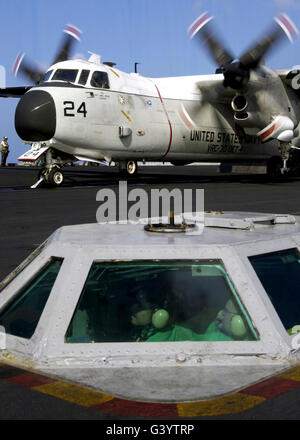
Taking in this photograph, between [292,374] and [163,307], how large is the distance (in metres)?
1.04

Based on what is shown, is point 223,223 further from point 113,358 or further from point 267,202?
point 267,202

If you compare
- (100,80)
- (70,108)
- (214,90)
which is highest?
(214,90)

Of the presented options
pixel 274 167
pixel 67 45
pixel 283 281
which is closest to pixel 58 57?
pixel 67 45

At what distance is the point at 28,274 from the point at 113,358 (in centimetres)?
109

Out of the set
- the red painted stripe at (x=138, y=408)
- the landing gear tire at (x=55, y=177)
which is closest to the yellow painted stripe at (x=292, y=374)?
the red painted stripe at (x=138, y=408)

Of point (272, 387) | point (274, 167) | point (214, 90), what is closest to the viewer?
point (272, 387)

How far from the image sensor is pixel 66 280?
4.19 m

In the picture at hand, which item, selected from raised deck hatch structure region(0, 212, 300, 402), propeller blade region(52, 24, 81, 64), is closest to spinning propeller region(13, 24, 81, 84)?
propeller blade region(52, 24, 81, 64)

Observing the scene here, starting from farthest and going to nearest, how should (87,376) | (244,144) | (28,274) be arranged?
(244,144), (28,274), (87,376)

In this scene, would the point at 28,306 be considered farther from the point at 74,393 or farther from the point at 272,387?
the point at 272,387

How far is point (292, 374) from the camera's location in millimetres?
4070

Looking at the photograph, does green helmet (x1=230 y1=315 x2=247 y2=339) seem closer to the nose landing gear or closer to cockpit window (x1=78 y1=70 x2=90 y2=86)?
cockpit window (x1=78 y1=70 x2=90 y2=86)

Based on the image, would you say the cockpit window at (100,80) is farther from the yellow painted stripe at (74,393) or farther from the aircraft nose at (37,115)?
the yellow painted stripe at (74,393)

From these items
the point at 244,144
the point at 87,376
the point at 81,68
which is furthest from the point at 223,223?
the point at 244,144
